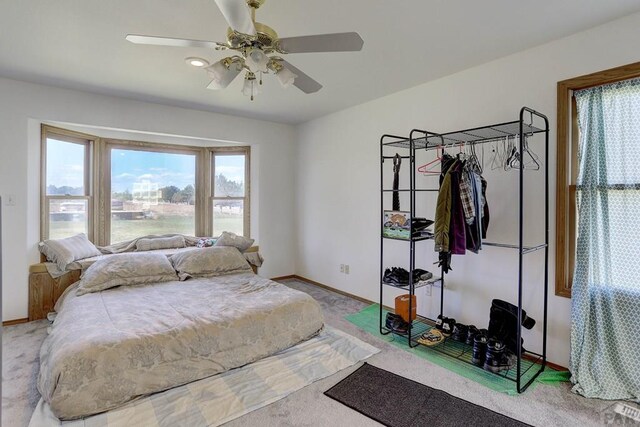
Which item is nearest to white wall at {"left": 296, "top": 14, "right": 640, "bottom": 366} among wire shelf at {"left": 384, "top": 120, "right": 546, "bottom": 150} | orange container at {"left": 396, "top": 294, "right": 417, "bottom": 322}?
wire shelf at {"left": 384, "top": 120, "right": 546, "bottom": 150}

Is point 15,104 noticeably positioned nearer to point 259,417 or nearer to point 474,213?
point 259,417

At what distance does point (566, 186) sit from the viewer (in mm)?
2666

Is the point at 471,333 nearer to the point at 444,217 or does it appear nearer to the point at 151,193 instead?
the point at 444,217

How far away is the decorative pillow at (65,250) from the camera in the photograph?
3.70 meters

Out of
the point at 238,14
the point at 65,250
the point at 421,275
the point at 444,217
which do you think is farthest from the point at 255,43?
the point at 65,250

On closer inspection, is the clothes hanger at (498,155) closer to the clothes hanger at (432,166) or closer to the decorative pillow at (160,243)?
the clothes hanger at (432,166)

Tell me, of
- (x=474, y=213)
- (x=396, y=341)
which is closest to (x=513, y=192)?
(x=474, y=213)

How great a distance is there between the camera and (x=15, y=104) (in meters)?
3.54

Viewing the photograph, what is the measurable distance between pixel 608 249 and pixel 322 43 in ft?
7.98

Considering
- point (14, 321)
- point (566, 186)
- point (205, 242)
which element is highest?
point (566, 186)

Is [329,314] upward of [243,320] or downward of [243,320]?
downward

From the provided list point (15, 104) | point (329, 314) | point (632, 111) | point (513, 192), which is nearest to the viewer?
point (632, 111)

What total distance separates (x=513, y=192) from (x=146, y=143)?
14.9 ft

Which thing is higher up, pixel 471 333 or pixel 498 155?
pixel 498 155
